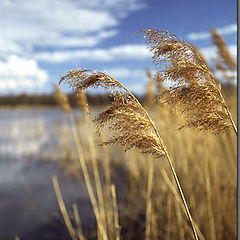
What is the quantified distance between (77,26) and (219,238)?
60.5 inches

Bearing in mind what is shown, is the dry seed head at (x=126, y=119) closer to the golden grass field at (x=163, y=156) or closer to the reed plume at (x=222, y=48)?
the golden grass field at (x=163, y=156)

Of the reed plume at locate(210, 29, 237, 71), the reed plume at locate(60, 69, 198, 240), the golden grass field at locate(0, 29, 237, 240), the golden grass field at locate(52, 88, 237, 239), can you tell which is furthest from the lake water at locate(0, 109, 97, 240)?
the reed plume at locate(60, 69, 198, 240)

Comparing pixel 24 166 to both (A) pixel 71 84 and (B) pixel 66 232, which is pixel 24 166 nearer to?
(B) pixel 66 232

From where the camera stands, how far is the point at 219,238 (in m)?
1.69

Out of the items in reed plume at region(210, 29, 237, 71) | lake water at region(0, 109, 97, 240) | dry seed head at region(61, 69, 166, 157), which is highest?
reed plume at region(210, 29, 237, 71)

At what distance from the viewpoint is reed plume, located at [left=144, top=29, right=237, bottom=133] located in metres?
0.47

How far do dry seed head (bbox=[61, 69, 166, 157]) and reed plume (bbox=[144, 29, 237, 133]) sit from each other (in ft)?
0.21

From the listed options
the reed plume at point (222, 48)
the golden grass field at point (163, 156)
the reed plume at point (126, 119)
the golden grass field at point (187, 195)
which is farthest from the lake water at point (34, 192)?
the reed plume at point (126, 119)

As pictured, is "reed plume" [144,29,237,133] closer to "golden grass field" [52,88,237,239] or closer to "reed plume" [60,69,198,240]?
"reed plume" [60,69,198,240]

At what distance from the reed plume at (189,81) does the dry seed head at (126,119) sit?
0.21ft

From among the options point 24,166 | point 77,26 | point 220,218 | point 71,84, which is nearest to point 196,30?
point 77,26

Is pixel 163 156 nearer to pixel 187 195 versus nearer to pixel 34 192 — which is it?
pixel 187 195

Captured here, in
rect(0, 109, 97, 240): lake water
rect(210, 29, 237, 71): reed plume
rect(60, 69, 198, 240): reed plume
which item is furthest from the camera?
rect(0, 109, 97, 240): lake water

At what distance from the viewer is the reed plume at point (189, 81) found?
467 millimetres
